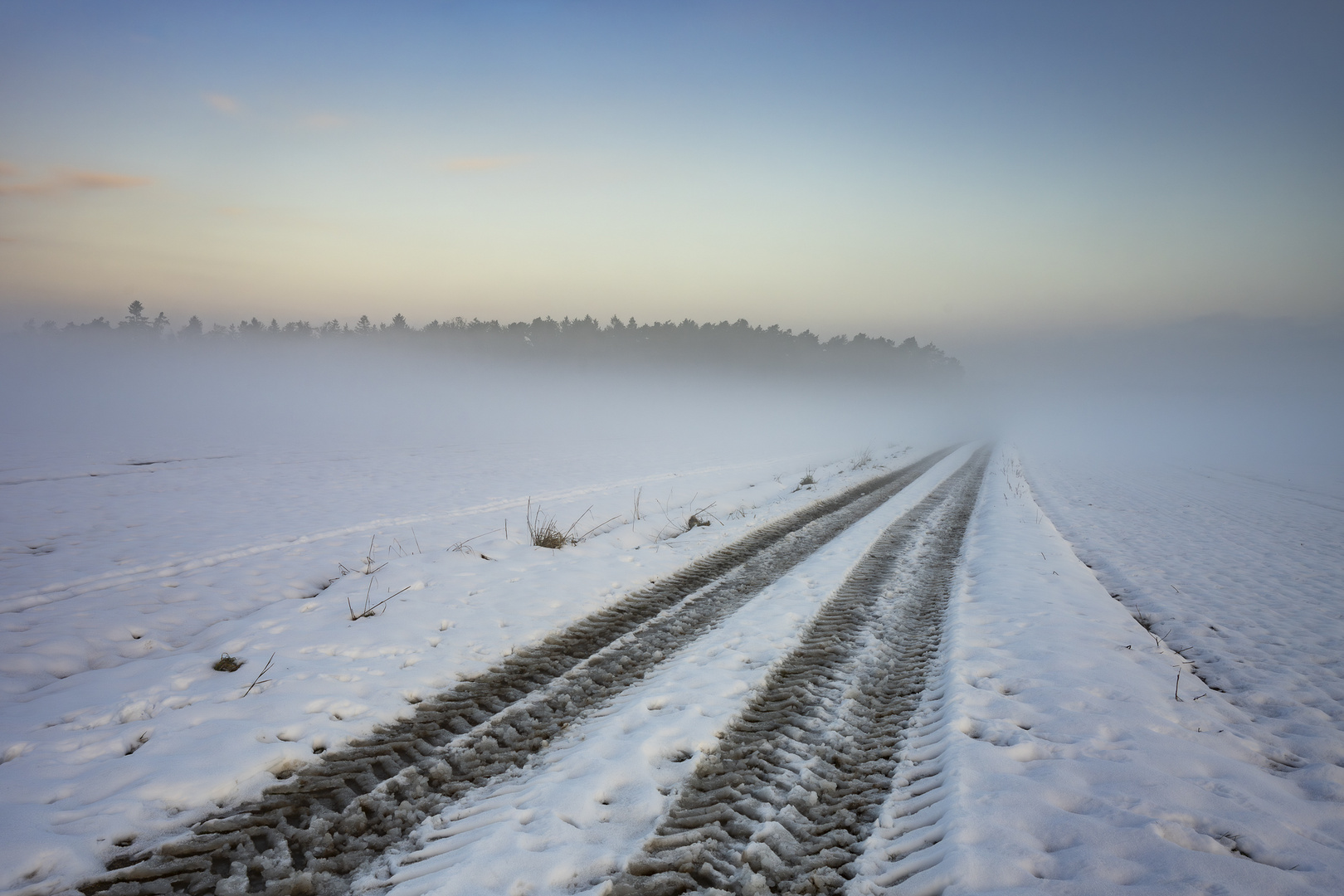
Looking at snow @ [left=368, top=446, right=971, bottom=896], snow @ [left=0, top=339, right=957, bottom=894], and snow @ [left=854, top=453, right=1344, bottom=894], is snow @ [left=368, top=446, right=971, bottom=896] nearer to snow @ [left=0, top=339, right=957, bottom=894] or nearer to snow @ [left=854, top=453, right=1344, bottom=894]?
snow @ [left=854, top=453, right=1344, bottom=894]

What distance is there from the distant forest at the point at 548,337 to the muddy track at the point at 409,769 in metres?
75.7

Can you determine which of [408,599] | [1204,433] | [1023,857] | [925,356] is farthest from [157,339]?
[1204,433]

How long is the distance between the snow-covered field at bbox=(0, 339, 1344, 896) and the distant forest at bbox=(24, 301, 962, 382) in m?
68.2

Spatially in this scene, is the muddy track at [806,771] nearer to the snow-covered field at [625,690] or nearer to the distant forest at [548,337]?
the snow-covered field at [625,690]

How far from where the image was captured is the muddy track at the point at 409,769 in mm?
2358

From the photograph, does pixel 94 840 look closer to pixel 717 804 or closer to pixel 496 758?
pixel 496 758

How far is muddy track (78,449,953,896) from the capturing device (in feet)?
7.74

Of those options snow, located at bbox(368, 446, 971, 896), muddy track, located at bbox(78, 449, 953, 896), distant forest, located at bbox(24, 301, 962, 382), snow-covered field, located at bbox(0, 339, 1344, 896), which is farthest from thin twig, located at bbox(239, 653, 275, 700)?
distant forest, located at bbox(24, 301, 962, 382)

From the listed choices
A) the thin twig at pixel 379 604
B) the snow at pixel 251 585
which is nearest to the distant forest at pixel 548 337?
the snow at pixel 251 585

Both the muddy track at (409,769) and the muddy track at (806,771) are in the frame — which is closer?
the muddy track at (409,769)

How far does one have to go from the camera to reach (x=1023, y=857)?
2.55 metres

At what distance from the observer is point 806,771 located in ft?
10.5

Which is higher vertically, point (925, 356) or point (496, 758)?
point (925, 356)

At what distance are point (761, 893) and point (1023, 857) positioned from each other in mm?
1283
